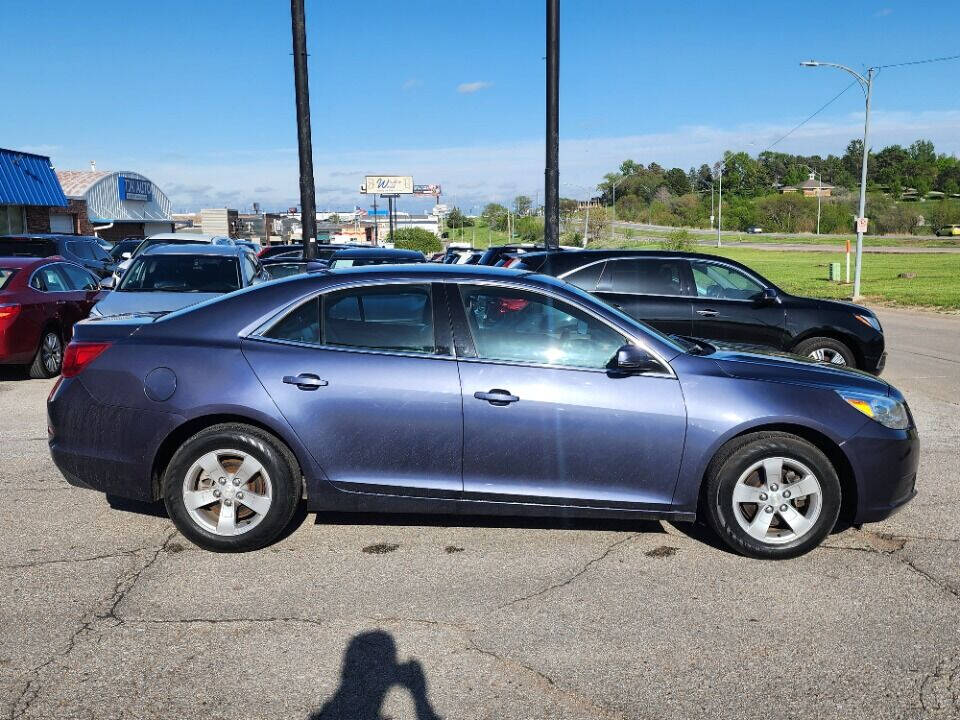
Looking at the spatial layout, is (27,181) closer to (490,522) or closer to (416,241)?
(490,522)

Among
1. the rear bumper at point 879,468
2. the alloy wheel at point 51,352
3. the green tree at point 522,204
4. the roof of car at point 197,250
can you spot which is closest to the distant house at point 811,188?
the green tree at point 522,204

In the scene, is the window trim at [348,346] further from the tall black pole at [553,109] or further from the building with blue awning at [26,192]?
the building with blue awning at [26,192]

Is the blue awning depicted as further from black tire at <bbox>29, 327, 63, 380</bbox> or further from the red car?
black tire at <bbox>29, 327, 63, 380</bbox>

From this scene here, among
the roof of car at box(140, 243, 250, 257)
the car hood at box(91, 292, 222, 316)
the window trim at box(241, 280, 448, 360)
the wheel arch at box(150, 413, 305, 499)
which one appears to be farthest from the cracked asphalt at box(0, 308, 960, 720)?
the roof of car at box(140, 243, 250, 257)

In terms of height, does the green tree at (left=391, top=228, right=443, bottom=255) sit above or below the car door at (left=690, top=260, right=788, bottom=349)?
below

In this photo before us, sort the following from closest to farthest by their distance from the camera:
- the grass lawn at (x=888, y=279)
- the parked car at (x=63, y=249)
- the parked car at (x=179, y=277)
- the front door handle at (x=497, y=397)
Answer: the front door handle at (x=497, y=397) < the parked car at (x=179, y=277) < the parked car at (x=63, y=249) < the grass lawn at (x=888, y=279)

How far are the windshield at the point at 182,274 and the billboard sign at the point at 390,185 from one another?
14701 cm

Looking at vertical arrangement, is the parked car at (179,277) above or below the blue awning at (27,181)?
below

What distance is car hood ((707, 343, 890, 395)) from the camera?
5020 millimetres

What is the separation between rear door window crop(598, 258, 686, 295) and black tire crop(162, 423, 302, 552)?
20.4 ft

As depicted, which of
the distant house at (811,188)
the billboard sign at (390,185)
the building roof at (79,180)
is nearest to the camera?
the building roof at (79,180)

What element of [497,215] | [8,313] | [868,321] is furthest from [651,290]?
[497,215]

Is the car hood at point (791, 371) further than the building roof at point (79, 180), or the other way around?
the building roof at point (79, 180)

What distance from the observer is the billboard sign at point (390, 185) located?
157 metres
